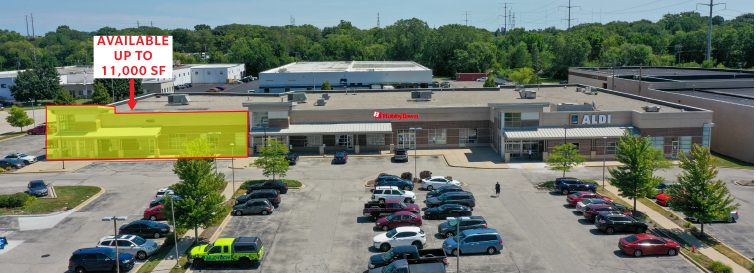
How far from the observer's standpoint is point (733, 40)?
147500 millimetres

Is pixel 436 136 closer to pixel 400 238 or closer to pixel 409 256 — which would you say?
pixel 400 238

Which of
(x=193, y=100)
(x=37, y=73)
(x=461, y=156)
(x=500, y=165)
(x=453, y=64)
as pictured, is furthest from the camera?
(x=453, y=64)

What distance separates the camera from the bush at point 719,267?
30.1 m

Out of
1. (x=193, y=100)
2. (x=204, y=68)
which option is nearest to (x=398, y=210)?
(x=193, y=100)

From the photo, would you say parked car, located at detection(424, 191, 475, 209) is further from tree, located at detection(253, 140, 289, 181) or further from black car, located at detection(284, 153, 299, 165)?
black car, located at detection(284, 153, 299, 165)

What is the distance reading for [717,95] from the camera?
72.5 m

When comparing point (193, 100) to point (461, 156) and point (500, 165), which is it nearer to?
point (461, 156)

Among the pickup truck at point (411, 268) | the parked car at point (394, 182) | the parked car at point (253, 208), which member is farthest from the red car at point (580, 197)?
the parked car at point (253, 208)

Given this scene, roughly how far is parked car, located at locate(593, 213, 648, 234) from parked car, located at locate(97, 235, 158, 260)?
27.1 metres

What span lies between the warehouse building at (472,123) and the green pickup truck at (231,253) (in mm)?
26976

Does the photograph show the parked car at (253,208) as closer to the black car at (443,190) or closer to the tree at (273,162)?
the tree at (273,162)

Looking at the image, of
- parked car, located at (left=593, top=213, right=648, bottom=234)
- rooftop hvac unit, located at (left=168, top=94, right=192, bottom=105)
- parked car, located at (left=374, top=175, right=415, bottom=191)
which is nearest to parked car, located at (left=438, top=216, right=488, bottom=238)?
parked car, located at (left=593, top=213, right=648, bottom=234)

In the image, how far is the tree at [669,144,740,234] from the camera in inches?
1406

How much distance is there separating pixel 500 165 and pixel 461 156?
196 inches
